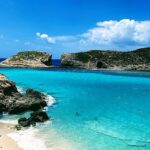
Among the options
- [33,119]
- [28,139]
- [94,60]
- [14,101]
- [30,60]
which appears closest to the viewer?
[28,139]

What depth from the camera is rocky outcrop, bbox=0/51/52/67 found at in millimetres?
147350

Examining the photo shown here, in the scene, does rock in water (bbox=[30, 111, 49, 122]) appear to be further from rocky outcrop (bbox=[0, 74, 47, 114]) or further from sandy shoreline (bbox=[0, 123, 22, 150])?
rocky outcrop (bbox=[0, 74, 47, 114])

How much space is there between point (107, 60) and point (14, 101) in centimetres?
10933

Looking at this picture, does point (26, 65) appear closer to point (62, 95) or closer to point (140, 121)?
point (62, 95)

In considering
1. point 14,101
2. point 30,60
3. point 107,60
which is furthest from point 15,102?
point 30,60

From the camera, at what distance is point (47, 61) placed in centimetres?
15200

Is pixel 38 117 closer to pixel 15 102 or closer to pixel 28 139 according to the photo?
pixel 15 102

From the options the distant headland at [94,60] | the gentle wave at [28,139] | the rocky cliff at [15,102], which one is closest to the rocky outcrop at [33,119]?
the rocky cliff at [15,102]

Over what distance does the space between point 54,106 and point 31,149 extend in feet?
60.6

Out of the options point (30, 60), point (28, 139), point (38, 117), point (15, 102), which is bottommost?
point (28, 139)

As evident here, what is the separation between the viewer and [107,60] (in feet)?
476

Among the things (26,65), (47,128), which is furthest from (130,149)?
(26,65)

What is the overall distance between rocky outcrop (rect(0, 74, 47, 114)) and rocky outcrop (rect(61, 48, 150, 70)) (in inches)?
4010

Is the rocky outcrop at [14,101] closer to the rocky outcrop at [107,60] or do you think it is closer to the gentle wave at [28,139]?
the gentle wave at [28,139]
